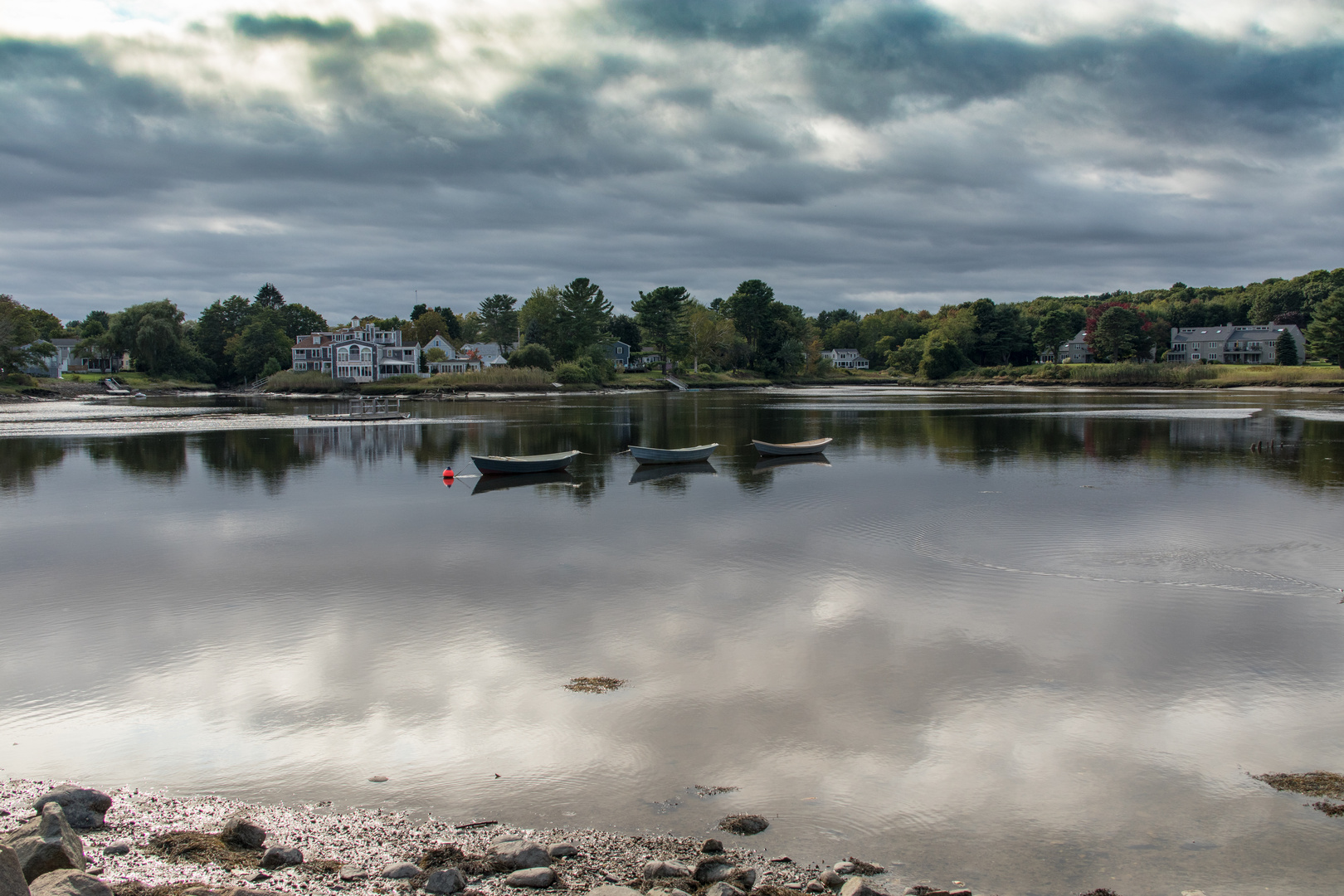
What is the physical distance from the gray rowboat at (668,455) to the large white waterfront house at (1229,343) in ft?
455

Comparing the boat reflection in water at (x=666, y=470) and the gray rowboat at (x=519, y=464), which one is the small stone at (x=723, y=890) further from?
the gray rowboat at (x=519, y=464)

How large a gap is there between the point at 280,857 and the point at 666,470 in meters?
28.3

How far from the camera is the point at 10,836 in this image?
21.0 ft

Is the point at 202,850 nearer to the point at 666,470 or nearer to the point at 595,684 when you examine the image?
the point at 595,684

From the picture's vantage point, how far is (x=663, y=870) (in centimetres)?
686

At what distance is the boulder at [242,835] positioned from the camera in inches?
288

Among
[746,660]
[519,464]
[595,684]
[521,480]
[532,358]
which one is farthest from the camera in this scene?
[532,358]

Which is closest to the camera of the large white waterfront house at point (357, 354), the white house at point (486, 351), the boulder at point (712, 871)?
the boulder at point (712, 871)

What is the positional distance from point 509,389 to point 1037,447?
269 feet

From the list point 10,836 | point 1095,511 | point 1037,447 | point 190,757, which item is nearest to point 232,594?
point 190,757

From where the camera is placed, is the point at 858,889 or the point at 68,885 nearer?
the point at 68,885

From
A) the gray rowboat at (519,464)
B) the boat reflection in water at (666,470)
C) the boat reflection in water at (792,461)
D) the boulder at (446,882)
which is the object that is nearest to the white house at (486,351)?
the boat reflection in water at (792,461)

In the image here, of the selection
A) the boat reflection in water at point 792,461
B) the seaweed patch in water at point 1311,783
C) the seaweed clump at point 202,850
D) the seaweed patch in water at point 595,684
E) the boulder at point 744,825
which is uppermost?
the boat reflection in water at point 792,461

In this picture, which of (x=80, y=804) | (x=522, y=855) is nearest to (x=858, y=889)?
(x=522, y=855)
